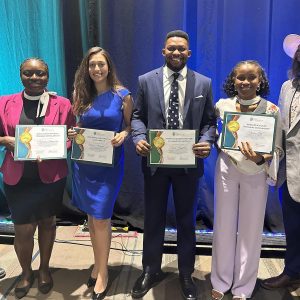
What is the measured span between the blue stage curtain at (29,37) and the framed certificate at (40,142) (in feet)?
4.01

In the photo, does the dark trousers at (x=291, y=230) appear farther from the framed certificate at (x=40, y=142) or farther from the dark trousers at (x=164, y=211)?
the framed certificate at (x=40, y=142)

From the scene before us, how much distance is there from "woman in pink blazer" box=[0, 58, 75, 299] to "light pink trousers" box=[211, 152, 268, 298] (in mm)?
967

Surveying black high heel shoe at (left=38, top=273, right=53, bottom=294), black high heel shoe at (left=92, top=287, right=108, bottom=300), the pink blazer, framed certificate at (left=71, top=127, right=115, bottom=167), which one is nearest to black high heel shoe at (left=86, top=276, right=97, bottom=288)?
black high heel shoe at (left=92, top=287, right=108, bottom=300)

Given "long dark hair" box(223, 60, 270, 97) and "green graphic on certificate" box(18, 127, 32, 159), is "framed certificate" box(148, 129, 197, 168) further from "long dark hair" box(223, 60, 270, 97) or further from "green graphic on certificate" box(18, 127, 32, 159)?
"green graphic on certificate" box(18, 127, 32, 159)

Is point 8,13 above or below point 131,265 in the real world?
above

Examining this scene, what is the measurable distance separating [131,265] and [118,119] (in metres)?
1.17

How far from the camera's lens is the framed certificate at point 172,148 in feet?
6.49

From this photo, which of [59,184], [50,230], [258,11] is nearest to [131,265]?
[50,230]

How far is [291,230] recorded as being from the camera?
226cm

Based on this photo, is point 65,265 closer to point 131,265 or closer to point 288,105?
point 131,265

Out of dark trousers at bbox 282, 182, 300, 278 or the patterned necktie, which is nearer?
the patterned necktie

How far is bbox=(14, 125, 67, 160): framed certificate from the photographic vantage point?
2.03 m

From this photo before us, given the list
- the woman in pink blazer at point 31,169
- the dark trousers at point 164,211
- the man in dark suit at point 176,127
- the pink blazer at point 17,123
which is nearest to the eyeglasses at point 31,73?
the woman in pink blazer at point 31,169

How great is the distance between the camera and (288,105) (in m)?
2.07
